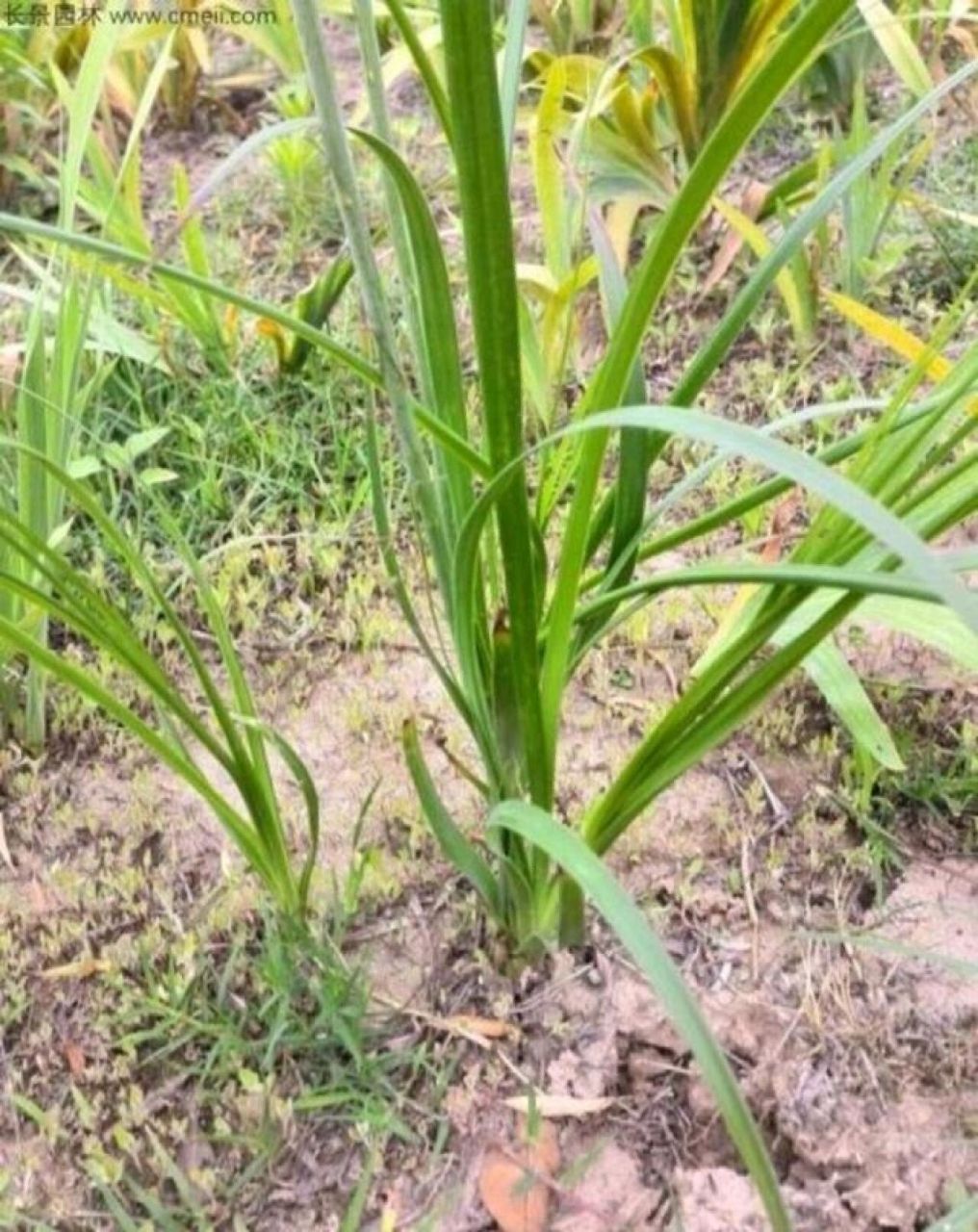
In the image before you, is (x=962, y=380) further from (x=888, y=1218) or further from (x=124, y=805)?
(x=124, y=805)

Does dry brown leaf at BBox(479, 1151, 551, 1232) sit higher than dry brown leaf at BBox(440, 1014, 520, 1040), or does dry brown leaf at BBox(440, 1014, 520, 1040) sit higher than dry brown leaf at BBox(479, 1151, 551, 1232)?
dry brown leaf at BBox(440, 1014, 520, 1040)

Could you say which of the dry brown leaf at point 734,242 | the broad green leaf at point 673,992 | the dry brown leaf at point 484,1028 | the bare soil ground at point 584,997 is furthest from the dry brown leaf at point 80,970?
the dry brown leaf at point 734,242

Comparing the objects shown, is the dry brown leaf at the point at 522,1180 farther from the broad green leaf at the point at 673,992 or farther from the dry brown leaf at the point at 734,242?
the dry brown leaf at the point at 734,242

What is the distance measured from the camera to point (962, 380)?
82 centimetres

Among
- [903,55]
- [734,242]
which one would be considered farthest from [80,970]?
[903,55]

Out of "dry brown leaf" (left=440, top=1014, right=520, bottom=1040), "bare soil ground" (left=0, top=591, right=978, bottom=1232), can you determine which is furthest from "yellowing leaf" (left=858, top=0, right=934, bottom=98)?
"dry brown leaf" (left=440, top=1014, right=520, bottom=1040)

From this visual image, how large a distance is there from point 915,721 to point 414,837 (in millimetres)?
430

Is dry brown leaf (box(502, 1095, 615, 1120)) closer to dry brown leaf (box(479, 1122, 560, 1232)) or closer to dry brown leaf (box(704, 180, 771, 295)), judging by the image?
dry brown leaf (box(479, 1122, 560, 1232))

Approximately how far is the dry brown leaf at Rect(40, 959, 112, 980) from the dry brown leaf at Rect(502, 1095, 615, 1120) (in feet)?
1.07

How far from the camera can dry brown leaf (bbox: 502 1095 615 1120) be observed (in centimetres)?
100

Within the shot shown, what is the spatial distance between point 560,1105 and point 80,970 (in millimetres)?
378

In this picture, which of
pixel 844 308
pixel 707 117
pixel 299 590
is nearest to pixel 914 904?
pixel 844 308

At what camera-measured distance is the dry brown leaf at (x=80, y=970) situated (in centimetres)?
110

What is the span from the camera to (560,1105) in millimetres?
1002
